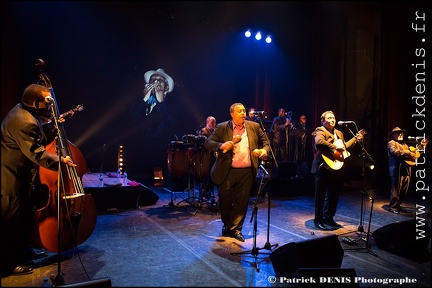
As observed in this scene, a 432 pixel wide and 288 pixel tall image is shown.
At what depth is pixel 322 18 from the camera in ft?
39.7

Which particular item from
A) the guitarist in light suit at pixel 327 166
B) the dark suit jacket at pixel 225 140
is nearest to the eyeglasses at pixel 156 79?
the dark suit jacket at pixel 225 140

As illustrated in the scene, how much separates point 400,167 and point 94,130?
8.44 meters

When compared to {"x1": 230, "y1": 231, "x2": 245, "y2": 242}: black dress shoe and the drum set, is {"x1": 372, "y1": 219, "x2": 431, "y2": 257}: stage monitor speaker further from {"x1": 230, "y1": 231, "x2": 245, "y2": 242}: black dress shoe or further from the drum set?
the drum set

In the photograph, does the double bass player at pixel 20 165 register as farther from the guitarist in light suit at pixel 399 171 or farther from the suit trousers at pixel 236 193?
the guitarist in light suit at pixel 399 171

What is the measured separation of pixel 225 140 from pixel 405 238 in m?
2.79

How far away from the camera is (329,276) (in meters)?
3.03

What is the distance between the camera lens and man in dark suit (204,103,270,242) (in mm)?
4980

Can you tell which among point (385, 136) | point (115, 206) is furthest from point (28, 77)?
point (385, 136)

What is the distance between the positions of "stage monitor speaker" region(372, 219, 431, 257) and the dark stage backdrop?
24.7 feet

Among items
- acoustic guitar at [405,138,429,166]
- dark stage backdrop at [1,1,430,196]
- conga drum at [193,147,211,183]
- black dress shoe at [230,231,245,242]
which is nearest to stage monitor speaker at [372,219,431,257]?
black dress shoe at [230,231,245,242]

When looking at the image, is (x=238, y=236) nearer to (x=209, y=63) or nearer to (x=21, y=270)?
(x=21, y=270)

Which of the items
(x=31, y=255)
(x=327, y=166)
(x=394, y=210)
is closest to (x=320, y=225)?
(x=327, y=166)

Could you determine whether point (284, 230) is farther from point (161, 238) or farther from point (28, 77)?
point (28, 77)

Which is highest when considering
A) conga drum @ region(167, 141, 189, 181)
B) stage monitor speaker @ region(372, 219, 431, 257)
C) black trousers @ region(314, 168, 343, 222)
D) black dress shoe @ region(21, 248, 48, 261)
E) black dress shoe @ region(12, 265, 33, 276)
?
conga drum @ region(167, 141, 189, 181)
